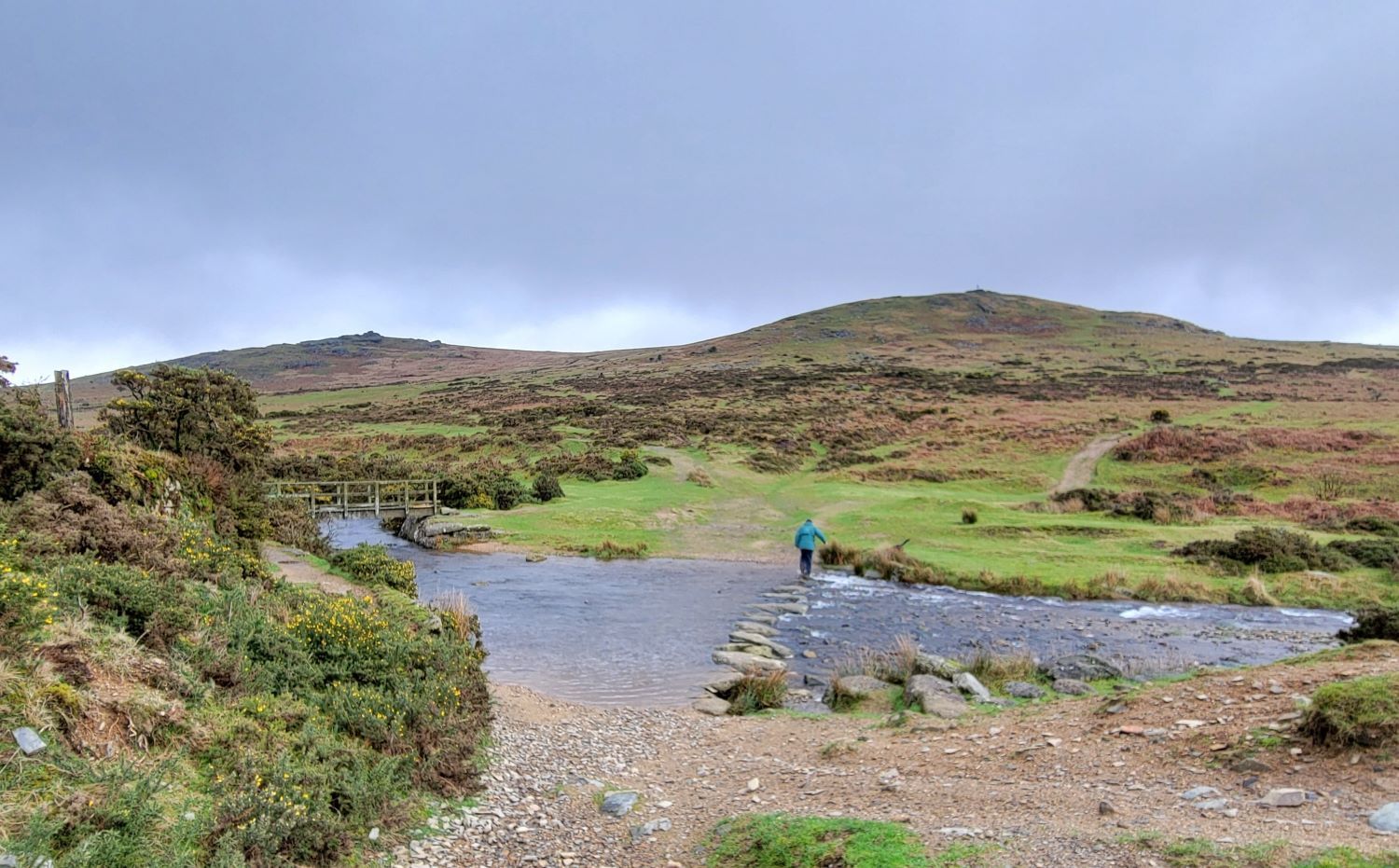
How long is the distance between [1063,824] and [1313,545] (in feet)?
83.6

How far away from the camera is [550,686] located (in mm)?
14844

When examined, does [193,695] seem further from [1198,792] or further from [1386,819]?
[1386,819]

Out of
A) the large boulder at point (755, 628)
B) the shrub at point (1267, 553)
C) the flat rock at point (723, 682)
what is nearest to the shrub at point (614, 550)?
the large boulder at point (755, 628)

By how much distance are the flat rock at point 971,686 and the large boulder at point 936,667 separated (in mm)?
222

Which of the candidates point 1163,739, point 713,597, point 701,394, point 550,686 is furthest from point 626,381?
point 1163,739

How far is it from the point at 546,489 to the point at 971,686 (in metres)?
29.3

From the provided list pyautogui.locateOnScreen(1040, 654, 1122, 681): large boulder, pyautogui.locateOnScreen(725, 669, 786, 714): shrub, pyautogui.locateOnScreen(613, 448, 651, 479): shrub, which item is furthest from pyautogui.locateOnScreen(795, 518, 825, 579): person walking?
pyautogui.locateOnScreen(613, 448, 651, 479): shrub

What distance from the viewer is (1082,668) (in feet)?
48.1

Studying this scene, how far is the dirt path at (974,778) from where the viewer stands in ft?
21.5

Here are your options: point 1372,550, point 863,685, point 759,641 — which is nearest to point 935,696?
point 863,685

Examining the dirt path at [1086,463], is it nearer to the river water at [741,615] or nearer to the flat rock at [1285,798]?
the river water at [741,615]

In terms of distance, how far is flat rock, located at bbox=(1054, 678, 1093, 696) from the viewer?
528 inches

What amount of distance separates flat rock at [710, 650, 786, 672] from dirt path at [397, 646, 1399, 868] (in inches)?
128

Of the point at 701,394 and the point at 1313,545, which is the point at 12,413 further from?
the point at 701,394
